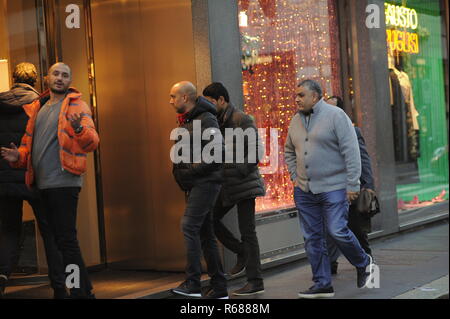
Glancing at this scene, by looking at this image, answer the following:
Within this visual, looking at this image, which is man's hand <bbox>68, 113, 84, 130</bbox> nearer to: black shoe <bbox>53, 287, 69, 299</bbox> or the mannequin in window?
black shoe <bbox>53, 287, 69, 299</bbox>

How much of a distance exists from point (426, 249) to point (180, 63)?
156 inches

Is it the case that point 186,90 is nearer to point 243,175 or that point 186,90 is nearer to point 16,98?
point 243,175

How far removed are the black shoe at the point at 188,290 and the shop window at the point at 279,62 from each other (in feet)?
6.95

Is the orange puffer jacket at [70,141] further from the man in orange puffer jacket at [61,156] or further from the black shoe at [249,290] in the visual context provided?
the black shoe at [249,290]

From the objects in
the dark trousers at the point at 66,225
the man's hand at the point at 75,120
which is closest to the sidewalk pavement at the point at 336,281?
the dark trousers at the point at 66,225

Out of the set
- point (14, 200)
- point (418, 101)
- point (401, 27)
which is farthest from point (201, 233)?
point (418, 101)

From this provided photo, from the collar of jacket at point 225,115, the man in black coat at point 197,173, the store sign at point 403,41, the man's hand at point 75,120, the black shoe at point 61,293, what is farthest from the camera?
the store sign at point 403,41

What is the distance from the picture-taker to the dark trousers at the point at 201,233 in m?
7.42

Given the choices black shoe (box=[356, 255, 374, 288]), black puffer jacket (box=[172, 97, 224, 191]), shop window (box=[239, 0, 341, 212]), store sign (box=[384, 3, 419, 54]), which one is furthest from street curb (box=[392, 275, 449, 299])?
store sign (box=[384, 3, 419, 54])

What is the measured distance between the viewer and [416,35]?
1369cm

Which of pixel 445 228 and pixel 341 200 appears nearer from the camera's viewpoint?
pixel 341 200

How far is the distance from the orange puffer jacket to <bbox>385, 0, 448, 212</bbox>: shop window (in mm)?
6515
